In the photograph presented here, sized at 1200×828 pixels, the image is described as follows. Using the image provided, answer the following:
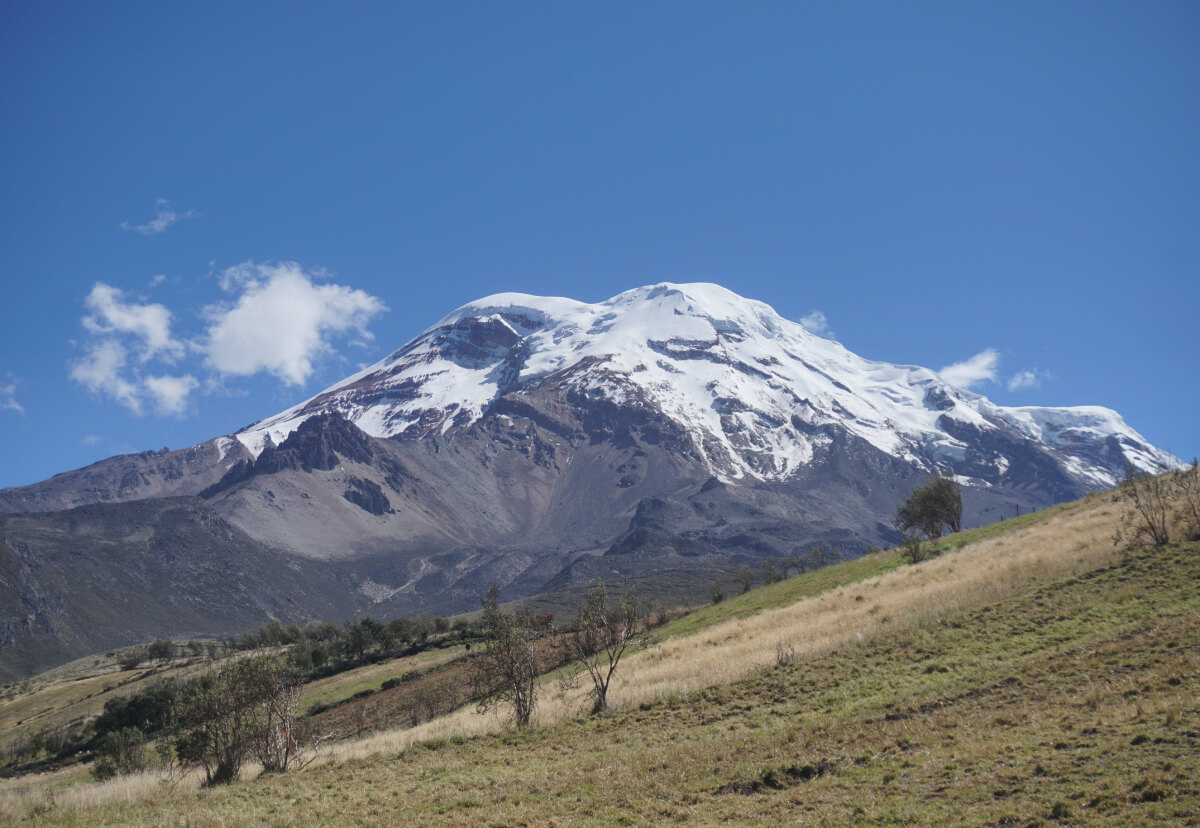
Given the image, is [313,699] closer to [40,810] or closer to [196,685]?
[196,685]

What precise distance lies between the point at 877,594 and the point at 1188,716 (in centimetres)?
2710

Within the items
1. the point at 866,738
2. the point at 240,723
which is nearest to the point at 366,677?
the point at 240,723

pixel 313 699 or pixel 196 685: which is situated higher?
pixel 196 685

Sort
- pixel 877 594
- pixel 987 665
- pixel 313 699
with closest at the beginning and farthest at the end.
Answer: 1. pixel 987 665
2. pixel 877 594
3. pixel 313 699

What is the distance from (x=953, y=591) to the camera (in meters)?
35.0

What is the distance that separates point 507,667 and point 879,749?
17640 mm

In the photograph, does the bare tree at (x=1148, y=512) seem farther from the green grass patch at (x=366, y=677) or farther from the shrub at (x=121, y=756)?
the green grass patch at (x=366, y=677)

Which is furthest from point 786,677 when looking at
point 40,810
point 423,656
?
point 423,656

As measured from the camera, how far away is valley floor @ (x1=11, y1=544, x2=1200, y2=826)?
1434 centimetres

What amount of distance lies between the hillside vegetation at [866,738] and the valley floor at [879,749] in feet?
0.24

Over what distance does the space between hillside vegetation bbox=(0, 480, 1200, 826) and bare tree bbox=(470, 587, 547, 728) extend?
1.09m

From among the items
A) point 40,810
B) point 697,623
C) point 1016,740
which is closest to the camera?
point 1016,740

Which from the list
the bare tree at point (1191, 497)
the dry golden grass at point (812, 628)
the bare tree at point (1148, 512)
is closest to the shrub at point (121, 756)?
the dry golden grass at point (812, 628)

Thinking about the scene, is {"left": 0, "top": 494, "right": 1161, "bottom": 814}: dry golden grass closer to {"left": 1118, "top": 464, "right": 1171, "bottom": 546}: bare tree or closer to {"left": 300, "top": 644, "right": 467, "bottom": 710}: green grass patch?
{"left": 1118, "top": 464, "right": 1171, "bottom": 546}: bare tree
